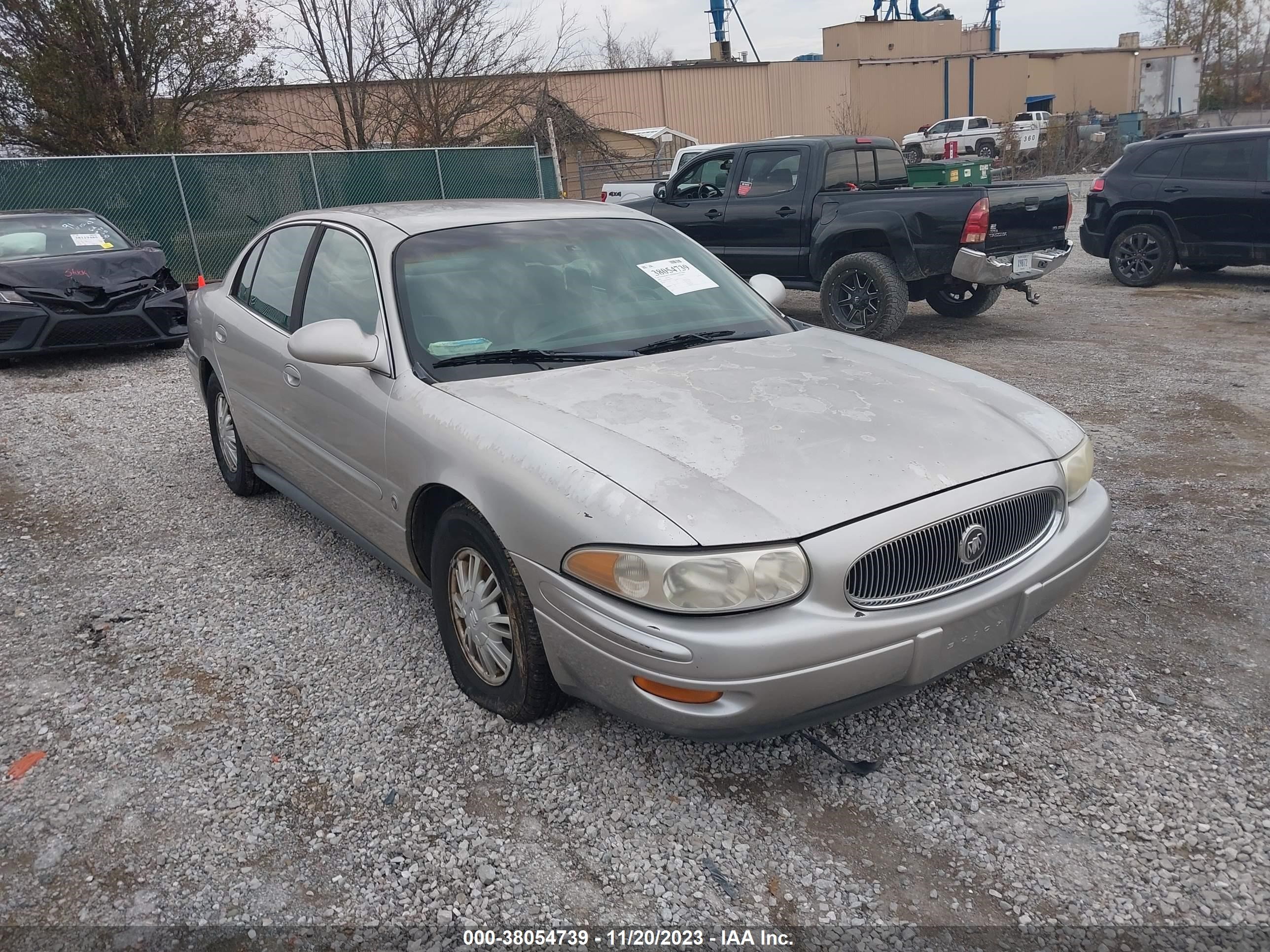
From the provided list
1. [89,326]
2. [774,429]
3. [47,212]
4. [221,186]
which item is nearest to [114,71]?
[221,186]

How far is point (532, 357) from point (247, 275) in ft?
7.23

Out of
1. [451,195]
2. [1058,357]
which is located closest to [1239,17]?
[451,195]

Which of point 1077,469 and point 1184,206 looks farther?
point 1184,206

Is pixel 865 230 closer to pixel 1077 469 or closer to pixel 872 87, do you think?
pixel 1077 469

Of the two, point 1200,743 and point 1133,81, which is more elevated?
point 1133,81

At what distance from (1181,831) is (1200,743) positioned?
461mm

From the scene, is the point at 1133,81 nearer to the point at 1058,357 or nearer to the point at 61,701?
the point at 1058,357

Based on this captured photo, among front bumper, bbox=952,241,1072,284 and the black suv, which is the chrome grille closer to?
front bumper, bbox=952,241,1072,284

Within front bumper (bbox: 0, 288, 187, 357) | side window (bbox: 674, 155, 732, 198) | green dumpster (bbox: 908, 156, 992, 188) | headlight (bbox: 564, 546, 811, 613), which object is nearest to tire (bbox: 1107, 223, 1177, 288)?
green dumpster (bbox: 908, 156, 992, 188)

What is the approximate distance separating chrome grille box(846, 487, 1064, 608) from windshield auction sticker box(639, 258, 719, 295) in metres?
1.67

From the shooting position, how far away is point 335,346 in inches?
127

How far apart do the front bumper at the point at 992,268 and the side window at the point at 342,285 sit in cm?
586

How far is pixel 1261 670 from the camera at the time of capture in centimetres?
317

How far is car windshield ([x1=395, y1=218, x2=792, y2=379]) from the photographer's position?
332 centimetres
